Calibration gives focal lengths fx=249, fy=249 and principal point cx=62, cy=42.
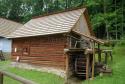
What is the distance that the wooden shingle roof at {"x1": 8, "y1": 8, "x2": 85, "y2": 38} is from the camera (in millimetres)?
20297

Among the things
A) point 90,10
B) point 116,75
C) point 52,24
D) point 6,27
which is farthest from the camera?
point 90,10

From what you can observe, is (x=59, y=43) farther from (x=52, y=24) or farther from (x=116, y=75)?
(x=116, y=75)

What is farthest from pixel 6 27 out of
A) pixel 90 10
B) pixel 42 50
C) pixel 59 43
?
pixel 59 43

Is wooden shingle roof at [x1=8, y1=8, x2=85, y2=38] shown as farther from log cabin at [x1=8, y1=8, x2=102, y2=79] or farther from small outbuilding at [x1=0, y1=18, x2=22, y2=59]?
small outbuilding at [x1=0, y1=18, x2=22, y2=59]

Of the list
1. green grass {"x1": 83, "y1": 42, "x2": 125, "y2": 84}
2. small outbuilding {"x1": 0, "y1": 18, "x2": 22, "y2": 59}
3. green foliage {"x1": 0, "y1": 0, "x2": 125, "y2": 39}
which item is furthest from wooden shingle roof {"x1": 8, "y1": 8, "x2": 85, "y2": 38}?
green foliage {"x1": 0, "y1": 0, "x2": 125, "y2": 39}

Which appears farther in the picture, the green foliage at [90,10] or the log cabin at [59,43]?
the green foliage at [90,10]

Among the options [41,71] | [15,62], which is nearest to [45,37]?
[41,71]

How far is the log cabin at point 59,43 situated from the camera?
18.8 metres

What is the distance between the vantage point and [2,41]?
112 ft

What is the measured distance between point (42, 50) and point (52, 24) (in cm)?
261

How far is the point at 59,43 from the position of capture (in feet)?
64.5

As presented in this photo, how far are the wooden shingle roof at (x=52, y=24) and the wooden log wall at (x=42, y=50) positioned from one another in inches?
19.5

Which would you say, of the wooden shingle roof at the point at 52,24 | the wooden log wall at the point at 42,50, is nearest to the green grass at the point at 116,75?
the wooden log wall at the point at 42,50

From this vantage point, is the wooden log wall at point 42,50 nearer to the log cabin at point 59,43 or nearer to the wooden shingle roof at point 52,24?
the log cabin at point 59,43
